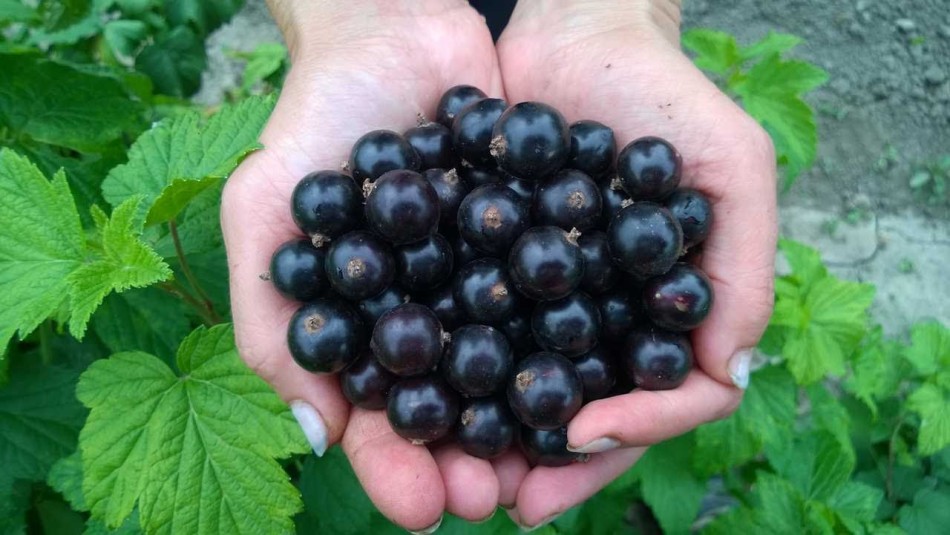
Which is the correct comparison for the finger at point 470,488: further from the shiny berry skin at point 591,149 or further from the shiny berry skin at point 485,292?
the shiny berry skin at point 591,149

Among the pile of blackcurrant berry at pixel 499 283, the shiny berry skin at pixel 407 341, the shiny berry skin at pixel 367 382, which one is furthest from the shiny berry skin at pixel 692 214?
the shiny berry skin at pixel 367 382

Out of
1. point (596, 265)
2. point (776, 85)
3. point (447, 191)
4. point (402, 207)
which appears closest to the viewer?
point (402, 207)

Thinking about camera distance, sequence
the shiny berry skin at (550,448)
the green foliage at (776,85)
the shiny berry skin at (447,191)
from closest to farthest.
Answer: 1. the shiny berry skin at (550,448)
2. the shiny berry skin at (447,191)
3. the green foliage at (776,85)

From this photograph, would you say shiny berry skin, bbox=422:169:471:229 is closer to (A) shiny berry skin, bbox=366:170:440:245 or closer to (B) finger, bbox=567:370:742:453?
(A) shiny berry skin, bbox=366:170:440:245

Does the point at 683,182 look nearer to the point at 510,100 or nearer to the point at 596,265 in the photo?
the point at 596,265

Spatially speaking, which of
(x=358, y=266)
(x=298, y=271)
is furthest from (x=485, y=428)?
(x=298, y=271)

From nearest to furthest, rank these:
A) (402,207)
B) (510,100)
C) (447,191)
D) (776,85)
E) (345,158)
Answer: (402,207) < (447,191) < (345,158) < (510,100) < (776,85)

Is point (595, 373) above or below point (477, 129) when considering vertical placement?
below
